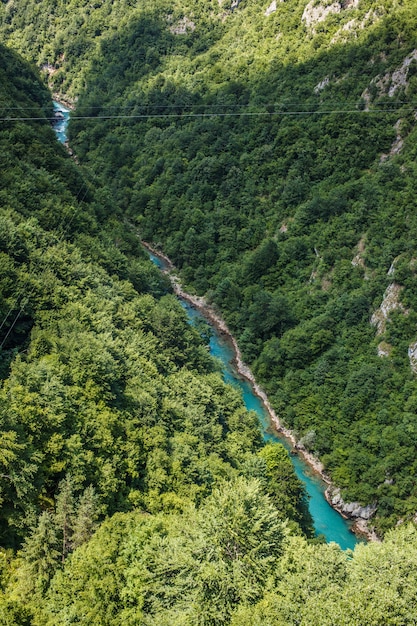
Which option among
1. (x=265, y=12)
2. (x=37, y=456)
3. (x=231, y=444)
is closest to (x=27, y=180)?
(x=231, y=444)

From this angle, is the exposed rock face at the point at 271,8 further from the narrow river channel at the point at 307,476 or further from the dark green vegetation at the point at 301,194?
the narrow river channel at the point at 307,476

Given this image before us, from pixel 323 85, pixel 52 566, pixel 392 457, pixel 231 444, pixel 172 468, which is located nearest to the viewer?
pixel 52 566

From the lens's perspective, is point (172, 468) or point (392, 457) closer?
point (172, 468)

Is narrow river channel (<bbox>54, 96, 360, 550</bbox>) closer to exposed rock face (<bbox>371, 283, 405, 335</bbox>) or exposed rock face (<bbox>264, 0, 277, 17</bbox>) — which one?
exposed rock face (<bbox>371, 283, 405, 335</bbox>)

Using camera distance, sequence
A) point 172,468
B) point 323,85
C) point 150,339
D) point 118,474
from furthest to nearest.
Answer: point 323,85
point 150,339
point 172,468
point 118,474

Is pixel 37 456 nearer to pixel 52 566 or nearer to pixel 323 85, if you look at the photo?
pixel 52 566

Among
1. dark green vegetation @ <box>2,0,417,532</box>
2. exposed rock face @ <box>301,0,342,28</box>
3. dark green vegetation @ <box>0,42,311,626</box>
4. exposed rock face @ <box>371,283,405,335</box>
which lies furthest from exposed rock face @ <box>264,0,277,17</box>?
exposed rock face @ <box>371,283,405,335</box>
